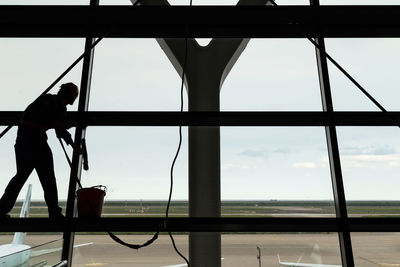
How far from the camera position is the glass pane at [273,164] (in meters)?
2.86

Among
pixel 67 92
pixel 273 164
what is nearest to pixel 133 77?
pixel 67 92

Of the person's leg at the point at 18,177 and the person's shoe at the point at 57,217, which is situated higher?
the person's leg at the point at 18,177

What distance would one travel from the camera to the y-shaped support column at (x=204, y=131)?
2805mm

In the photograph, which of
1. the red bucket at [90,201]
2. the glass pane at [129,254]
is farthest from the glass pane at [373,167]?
the glass pane at [129,254]

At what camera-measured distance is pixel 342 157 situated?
254 cm

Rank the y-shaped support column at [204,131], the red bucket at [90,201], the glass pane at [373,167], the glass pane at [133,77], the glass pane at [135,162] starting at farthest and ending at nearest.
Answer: the glass pane at [373,167] → the glass pane at [133,77] → the y-shaped support column at [204,131] → the glass pane at [135,162] → the red bucket at [90,201]

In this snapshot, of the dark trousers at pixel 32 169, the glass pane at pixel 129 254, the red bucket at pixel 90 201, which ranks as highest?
the dark trousers at pixel 32 169

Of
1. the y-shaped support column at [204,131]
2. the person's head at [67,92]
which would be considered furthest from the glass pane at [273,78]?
the person's head at [67,92]

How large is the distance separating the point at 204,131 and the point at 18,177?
1.48m

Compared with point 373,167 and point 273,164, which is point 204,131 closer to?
point 273,164

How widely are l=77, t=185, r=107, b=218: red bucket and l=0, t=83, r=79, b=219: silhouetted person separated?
0.21 metres

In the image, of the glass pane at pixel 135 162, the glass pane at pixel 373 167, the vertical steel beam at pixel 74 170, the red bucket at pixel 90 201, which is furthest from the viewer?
the glass pane at pixel 373 167

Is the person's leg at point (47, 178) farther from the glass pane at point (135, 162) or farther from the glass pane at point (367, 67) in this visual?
the glass pane at point (367, 67)

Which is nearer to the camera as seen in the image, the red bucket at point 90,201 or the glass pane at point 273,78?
the red bucket at point 90,201
